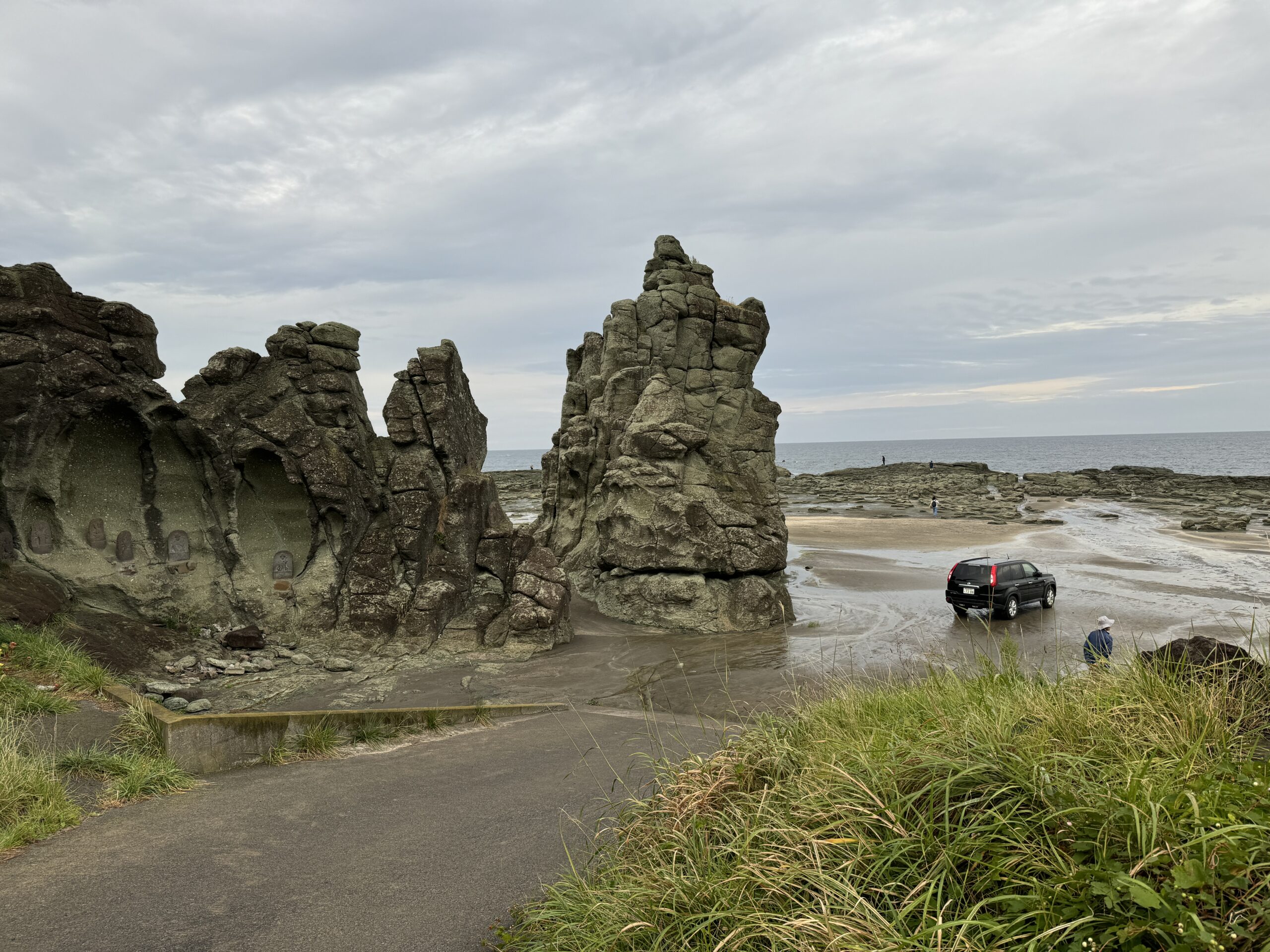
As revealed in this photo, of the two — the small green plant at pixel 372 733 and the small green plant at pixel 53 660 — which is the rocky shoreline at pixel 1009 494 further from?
the small green plant at pixel 372 733

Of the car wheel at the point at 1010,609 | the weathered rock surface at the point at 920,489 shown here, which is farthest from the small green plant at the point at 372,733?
the weathered rock surface at the point at 920,489

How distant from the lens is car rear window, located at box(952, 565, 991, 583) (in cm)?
2202

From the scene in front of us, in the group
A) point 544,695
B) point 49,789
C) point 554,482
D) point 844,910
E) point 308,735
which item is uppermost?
point 554,482

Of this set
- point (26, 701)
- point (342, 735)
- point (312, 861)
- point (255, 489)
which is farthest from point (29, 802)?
point (255, 489)

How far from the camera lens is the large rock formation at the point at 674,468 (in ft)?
69.9

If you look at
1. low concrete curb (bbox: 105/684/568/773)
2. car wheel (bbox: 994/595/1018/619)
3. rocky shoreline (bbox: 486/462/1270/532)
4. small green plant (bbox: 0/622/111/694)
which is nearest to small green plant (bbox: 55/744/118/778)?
low concrete curb (bbox: 105/684/568/773)

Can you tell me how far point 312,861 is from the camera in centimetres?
589

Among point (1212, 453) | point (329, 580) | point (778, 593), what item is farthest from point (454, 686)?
point (1212, 453)

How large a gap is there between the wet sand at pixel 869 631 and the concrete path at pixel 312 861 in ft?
5.63

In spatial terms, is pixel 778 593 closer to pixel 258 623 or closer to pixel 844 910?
pixel 258 623

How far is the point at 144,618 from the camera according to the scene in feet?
48.5

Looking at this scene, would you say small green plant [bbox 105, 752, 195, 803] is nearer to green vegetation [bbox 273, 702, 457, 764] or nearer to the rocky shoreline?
green vegetation [bbox 273, 702, 457, 764]

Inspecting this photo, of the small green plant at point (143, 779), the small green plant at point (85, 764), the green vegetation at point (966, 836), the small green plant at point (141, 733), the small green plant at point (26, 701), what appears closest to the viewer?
the green vegetation at point (966, 836)

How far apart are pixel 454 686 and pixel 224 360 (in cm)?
849
